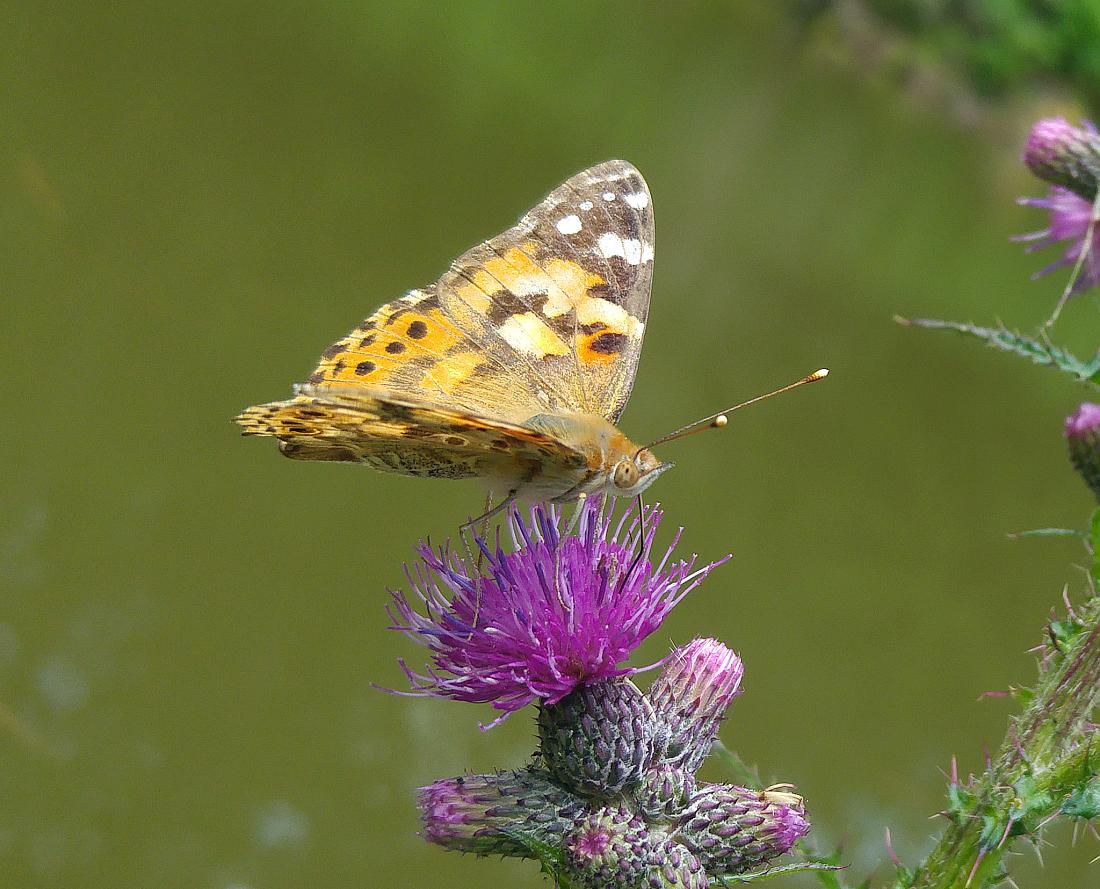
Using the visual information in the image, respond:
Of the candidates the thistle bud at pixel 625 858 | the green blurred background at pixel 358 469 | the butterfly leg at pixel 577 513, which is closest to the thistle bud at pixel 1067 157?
the green blurred background at pixel 358 469

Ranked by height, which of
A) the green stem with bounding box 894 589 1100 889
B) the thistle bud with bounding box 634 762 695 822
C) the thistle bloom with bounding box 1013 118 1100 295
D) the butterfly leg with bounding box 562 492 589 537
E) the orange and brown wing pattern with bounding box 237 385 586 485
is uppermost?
the thistle bloom with bounding box 1013 118 1100 295

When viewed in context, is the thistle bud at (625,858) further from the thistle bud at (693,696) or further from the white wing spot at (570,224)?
the white wing spot at (570,224)

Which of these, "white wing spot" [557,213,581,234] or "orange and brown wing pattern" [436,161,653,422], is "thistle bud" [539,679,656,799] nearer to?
"orange and brown wing pattern" [436,161,653,422]

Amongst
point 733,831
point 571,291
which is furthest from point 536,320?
point 733,831

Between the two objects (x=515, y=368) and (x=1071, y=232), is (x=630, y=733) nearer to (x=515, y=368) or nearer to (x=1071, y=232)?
(x=515, y=368)

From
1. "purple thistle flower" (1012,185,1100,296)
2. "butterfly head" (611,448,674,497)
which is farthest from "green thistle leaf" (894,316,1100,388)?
"purple thistle flower" (1012,185,1100,296)
